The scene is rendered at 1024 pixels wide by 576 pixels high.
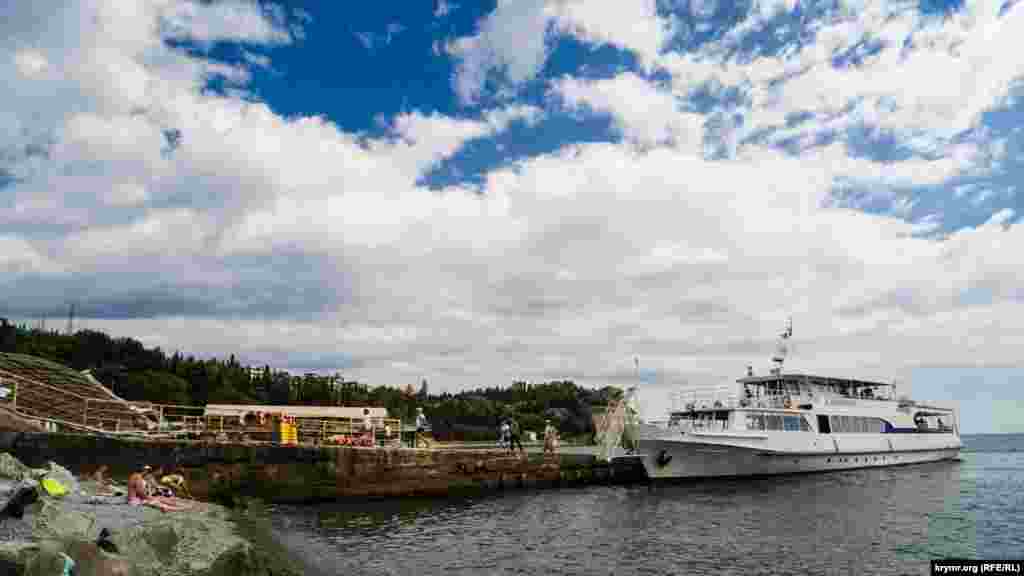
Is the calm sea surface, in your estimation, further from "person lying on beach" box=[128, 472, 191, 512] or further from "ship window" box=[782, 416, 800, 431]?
"ship window" box=[782, 416, 800, 431]

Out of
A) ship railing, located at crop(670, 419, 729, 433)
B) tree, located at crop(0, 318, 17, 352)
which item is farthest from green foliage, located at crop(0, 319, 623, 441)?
ship railing, located at crop(670, 419, 729, 433)

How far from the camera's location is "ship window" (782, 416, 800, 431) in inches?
1856

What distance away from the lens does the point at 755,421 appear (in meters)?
46.0

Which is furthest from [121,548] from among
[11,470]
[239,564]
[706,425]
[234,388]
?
[234,388]

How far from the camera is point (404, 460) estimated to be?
3562cm

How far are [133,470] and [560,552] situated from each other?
20918mm

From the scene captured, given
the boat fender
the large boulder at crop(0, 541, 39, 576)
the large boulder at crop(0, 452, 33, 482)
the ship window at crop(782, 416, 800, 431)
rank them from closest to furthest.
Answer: the large boulder at crop(0, 541, 39, 576)
the large boulder at crop(0, 452, 33, 482)
the boat fender
the ship window at crop(782, 416, 800, 431)

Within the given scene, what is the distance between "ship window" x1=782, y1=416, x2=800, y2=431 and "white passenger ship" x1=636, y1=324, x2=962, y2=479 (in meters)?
0.07

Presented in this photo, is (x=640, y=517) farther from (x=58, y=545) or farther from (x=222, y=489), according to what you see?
(x=58, y=545)

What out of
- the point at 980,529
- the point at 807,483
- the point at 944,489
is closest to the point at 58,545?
the point at 980,529

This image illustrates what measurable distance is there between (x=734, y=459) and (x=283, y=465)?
2886cm

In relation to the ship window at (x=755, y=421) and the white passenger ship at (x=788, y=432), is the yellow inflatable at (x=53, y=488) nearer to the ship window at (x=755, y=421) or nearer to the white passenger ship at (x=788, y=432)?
the white passenger ship at (x=788, y=432)

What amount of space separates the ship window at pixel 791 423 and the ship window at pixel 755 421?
1941mm

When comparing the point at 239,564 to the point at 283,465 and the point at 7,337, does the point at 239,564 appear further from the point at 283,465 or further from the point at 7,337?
the point at 7,337
